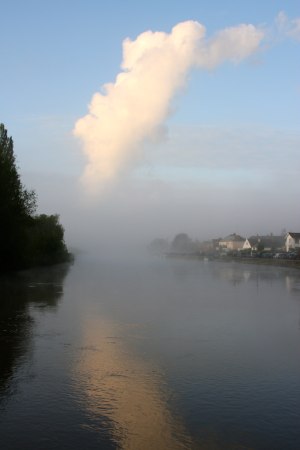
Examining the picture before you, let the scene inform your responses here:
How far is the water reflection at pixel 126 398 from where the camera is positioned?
7.32 metres

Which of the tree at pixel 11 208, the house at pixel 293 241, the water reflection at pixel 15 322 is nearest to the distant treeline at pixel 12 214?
the tree at pixel 11 208

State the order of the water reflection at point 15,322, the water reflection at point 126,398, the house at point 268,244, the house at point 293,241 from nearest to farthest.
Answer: the water reflection at point 126,398 < the water reflection at point 15,322 < the house at point 293,241 < the house at point 268,244

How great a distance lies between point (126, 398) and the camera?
9164 mm

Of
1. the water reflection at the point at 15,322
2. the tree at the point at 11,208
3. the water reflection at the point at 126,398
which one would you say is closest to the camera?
the water reflection at the point at 126,398

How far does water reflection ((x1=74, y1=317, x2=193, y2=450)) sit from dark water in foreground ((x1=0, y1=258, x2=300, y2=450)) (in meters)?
0.02

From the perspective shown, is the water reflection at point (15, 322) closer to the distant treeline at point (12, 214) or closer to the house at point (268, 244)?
the distant treeline at point (12, 214)

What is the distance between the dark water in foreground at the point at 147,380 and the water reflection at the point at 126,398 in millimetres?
19

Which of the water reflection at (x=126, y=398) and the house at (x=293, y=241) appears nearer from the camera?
the water reflection at (x=126, y=398)

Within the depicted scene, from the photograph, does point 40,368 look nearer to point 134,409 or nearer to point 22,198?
point 134,409

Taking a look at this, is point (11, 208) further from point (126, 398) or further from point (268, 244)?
point (268, 244)

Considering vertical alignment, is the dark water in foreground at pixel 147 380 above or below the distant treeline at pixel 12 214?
below

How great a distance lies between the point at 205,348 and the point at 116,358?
2.90 metres

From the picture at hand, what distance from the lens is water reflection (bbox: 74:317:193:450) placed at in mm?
7320

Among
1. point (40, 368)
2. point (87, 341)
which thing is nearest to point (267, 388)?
point (40, 368)
